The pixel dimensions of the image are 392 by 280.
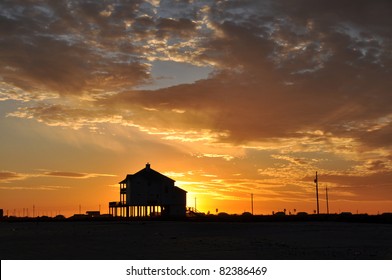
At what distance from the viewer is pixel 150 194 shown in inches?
4063

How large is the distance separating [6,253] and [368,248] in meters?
18.8

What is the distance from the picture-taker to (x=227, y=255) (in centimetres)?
2731

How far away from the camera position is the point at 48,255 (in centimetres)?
2878

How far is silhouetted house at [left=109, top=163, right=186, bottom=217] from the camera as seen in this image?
102812 mm

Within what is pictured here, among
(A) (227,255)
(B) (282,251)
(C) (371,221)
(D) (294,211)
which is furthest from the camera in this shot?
(D) (294,211)

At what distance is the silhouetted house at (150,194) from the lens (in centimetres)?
10281

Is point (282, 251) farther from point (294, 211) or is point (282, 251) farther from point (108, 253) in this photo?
point (294, 211)
